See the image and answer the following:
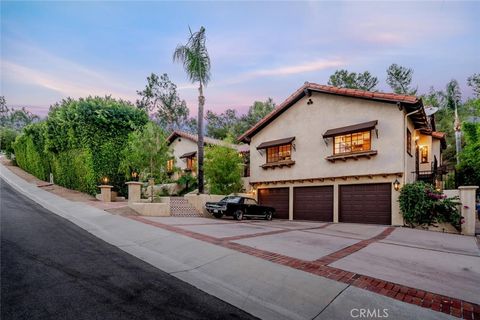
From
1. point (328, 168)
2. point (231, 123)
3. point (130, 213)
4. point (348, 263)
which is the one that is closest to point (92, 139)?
point (130, 213)

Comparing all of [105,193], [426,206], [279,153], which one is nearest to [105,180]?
[105,193]

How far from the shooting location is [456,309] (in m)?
3.64

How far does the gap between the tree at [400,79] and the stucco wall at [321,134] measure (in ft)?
95.6

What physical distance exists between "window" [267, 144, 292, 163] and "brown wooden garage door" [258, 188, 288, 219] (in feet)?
7.52

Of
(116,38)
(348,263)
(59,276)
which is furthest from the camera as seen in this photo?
(116,38)

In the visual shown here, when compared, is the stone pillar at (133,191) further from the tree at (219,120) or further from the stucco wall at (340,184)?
the tree at (219,120)

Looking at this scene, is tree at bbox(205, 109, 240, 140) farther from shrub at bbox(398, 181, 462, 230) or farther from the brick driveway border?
the brick driveway border

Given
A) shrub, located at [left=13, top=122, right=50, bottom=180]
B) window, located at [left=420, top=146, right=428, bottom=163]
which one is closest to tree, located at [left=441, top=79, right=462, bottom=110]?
window, located at [left=420, top=146, right=428, bottom=163]

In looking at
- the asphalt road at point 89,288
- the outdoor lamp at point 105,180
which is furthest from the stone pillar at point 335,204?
the outdoor lamp at point 105,180

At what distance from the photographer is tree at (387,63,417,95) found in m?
36.9

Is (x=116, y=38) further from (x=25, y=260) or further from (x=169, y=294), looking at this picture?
(x=169, y=294)

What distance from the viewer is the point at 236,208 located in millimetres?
14297

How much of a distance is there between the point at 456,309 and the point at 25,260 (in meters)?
7.78

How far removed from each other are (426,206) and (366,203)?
287 cm
